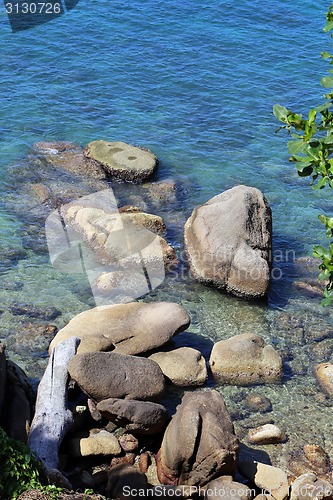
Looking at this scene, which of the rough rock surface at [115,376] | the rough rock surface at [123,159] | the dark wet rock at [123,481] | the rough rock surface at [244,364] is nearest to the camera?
the dark wet rock at [123,481]

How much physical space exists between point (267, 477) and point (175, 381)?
9.92 feet

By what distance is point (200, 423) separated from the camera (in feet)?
38.0

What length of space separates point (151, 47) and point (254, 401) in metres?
20.7

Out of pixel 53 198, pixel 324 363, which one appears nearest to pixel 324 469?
pixel 324 363

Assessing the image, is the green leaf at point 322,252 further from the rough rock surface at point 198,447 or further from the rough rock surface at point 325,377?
the rough rock surface at point 325,377

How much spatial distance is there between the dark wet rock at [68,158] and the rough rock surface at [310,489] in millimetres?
12336

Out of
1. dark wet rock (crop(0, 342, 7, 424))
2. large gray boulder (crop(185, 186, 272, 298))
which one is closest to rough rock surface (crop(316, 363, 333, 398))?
large gray boulder (crop(185, 186, 272, 298))

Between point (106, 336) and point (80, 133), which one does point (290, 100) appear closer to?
point (80, 133)

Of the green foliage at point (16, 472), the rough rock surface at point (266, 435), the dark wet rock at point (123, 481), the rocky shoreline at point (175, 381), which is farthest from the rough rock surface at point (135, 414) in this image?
the green foliage at point (16, 472)

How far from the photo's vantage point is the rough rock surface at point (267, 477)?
37.8 ft

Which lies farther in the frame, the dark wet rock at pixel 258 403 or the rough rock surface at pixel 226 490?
the dark wet rock at pixel 258 403

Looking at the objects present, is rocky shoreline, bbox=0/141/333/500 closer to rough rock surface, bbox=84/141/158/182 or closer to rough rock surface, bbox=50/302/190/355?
rough rock surface, bbox=50/302/190/355

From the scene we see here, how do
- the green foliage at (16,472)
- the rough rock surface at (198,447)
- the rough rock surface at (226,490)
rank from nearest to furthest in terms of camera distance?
the green foliage at (16,472) → the rough rock surface at (226,490) → the rough rock surface at (198,447)

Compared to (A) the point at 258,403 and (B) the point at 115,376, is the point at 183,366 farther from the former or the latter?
(B) the point at 115,376
